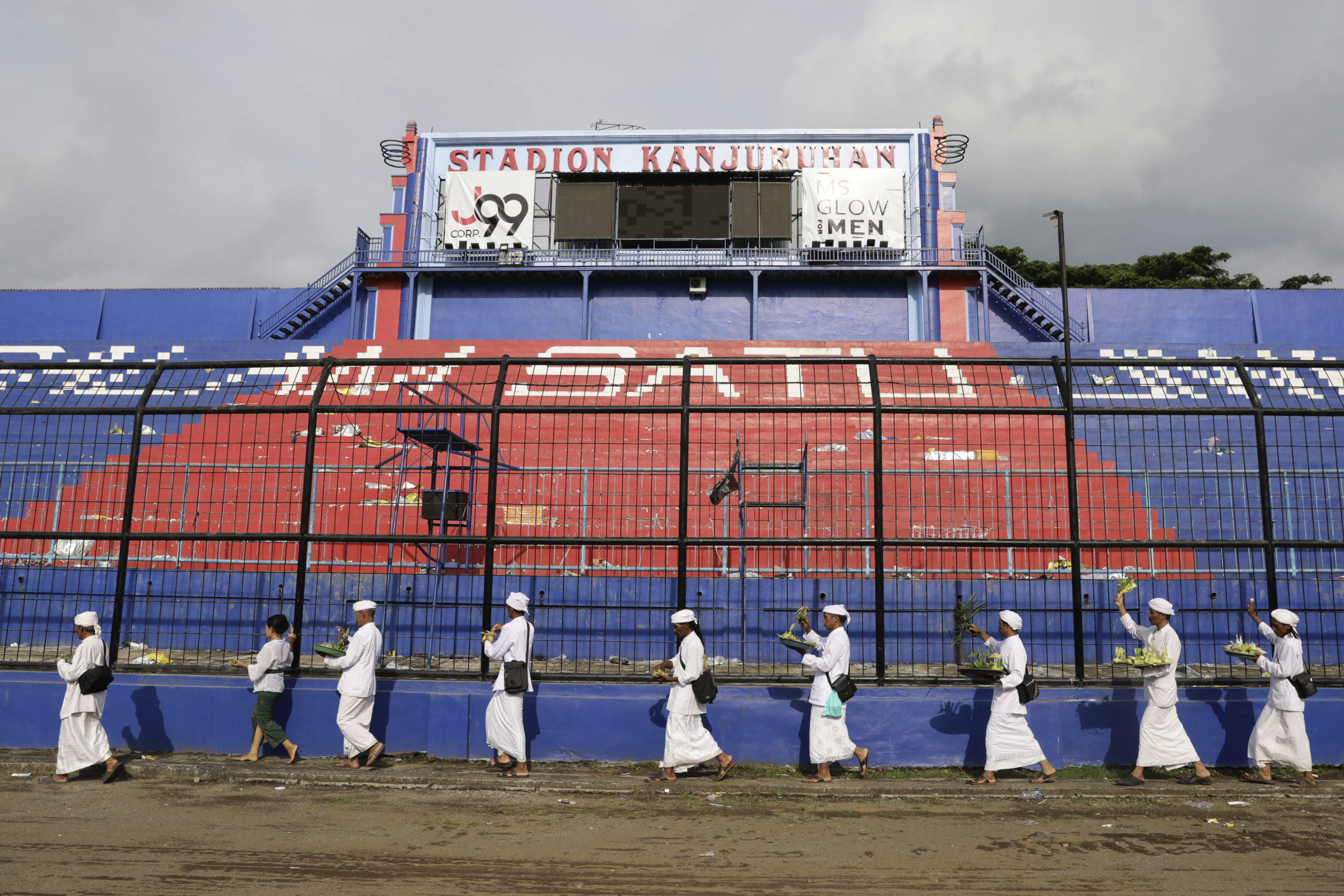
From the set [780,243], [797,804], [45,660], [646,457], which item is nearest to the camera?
[797,804]

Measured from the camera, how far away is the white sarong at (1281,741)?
6.75m

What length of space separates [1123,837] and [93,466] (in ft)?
34.0

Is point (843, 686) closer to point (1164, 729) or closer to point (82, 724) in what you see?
point (1164, 729)

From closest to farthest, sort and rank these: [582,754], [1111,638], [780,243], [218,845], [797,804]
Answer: [218,845] → [797,804] → [582,754] → [1111,638] → [780,243]

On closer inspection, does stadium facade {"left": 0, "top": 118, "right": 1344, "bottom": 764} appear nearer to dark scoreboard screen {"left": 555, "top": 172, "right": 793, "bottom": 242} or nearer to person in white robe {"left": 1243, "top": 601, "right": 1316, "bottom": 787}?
person in white robe {"left": 1243, "top": 601, "right": 1316, "bottom": 787}

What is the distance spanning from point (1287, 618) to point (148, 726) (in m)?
10.0

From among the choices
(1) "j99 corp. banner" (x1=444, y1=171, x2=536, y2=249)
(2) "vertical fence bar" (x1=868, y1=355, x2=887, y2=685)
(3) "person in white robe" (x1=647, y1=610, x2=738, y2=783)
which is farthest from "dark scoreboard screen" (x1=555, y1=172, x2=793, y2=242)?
(3) "person in white robe" (x1=647, y1=610, x2=738, y2=783)

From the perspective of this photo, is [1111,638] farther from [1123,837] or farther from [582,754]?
[582,754]

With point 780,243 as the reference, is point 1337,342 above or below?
below

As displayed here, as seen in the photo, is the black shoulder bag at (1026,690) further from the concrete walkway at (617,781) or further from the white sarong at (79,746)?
the white sarong at (79,746)

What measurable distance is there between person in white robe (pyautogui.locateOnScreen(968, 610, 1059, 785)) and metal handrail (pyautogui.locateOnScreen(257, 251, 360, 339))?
25479 mm

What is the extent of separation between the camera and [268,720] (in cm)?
716

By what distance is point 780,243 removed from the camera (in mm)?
26781

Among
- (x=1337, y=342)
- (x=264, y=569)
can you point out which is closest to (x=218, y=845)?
(x=264, y=569)
